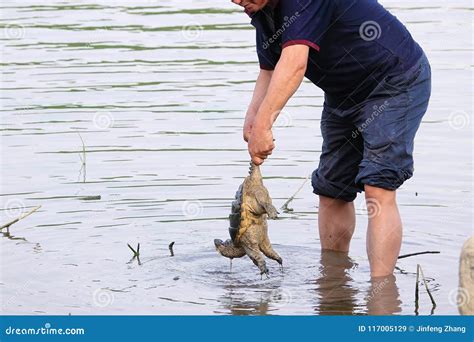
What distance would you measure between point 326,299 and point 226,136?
4.14 m

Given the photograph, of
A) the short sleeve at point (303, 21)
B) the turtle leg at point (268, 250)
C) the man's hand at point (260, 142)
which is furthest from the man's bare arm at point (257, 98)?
the short sleeve at point (303, 21)

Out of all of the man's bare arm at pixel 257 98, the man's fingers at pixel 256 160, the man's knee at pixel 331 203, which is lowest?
the man's knee at pixel 331 203

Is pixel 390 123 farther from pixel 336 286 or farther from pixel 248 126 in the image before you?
pixel 336 286

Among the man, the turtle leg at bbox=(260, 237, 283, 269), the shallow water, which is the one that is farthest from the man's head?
the shallow water

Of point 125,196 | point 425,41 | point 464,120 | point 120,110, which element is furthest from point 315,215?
point 425,41

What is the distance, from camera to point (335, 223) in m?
8.09

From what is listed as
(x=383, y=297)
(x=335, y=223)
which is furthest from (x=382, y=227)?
(x=335, y=223)

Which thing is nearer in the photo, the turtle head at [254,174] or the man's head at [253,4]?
the man's head at [253,4]

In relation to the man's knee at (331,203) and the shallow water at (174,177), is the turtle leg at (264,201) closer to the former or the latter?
the shallow water at (174,177)

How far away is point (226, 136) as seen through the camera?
36.8 feet

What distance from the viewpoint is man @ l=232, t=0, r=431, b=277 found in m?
6.73

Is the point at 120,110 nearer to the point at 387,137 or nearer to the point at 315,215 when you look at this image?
the point at 315,215

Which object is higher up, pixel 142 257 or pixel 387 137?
pixel 387 137

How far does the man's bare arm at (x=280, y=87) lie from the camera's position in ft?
21.8
